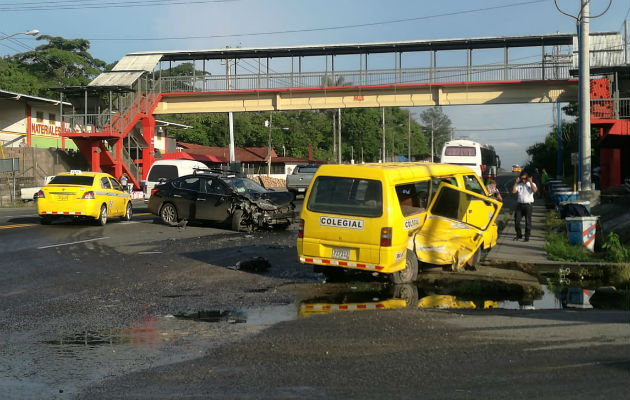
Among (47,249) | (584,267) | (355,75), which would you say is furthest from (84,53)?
(584,267)

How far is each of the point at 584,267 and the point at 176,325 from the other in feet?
24.9

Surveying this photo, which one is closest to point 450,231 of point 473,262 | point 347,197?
point 473,262

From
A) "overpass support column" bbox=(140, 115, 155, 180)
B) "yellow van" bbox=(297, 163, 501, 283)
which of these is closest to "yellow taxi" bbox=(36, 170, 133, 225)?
"yellow van" bbox=(297, 163, 501, 283)

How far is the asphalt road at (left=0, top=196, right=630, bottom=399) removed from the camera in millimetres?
5727

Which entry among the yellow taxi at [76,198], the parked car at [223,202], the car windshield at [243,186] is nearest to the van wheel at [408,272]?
the parked car at [223,202]

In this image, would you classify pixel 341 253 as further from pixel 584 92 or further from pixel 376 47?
pixel 376 47

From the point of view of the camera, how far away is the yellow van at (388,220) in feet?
34.8

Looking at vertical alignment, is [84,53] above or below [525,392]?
above

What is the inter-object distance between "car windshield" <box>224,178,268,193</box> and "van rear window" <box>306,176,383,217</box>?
8889mm

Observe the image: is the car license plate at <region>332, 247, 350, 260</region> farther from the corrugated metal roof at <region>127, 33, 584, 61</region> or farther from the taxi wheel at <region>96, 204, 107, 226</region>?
Result: the corrugated metal roof at <region>127, 33, 584, 61</region>

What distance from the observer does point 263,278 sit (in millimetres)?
11922

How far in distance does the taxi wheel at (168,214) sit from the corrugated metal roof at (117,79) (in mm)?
23738

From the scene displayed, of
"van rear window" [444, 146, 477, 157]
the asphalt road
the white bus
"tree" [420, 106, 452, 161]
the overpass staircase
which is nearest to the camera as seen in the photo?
the asphalt road

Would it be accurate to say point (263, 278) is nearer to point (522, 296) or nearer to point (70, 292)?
point (70, 292)
